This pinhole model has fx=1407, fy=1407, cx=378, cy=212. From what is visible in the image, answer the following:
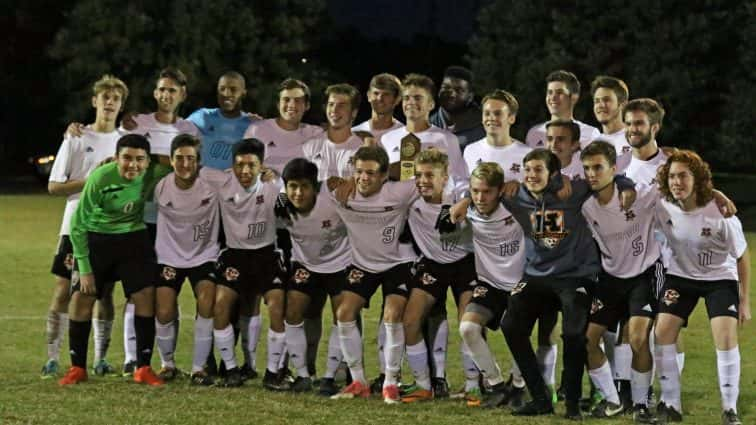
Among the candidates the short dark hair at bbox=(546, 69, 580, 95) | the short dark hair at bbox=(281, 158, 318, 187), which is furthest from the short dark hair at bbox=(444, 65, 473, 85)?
the short dark hair at bbox=(281, 158, 318, 187)

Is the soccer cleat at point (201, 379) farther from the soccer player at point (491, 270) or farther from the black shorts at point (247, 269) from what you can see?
the soccer player at point (491, 270)

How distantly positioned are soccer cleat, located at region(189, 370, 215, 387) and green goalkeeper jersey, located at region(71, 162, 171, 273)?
1026mm

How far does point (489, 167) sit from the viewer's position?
879cm

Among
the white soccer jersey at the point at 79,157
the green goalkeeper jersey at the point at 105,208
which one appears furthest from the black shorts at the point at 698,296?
the white soccer jersey at the point at 79,157

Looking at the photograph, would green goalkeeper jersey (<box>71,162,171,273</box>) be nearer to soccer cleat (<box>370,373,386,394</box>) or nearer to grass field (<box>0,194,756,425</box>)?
grass field (<box>0,194,756,425</box>)

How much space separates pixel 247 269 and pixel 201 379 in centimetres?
82

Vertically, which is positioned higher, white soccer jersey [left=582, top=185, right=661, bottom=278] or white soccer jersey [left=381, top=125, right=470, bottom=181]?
white soccer jersey [left=381, top=125, right=470, bottom=181]

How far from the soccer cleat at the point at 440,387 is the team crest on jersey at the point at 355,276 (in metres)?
0.89

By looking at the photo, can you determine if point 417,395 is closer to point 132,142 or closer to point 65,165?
point 132,142

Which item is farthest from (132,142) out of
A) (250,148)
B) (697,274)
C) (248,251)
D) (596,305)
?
(697,274)

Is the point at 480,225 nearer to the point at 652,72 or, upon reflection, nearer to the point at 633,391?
the point at 633,391

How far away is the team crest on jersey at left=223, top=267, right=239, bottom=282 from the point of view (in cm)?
972

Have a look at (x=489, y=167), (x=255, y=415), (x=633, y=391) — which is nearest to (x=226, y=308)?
(x=255, y=415)

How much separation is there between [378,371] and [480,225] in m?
2.21
